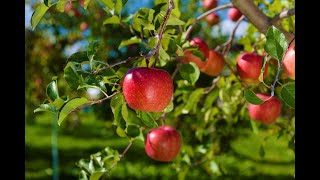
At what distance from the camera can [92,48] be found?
87 cm

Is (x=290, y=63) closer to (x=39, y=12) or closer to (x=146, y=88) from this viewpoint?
(x=146, y=88)

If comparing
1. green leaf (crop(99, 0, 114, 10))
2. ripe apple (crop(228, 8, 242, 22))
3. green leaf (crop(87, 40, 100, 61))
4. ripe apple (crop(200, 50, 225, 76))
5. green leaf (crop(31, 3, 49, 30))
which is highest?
green leaf (crop(31, 3, 49, 30))

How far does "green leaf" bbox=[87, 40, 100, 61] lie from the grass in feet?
6.25

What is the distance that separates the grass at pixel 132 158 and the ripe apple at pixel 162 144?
1401 millimetres

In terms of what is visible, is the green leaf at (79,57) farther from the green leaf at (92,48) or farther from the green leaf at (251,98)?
the green leaf at (251,98)

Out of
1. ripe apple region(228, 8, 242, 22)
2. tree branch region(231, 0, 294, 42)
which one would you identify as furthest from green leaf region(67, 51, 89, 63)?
ripe apple region(228, 8, 242, 22)

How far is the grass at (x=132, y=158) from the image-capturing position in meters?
3.63

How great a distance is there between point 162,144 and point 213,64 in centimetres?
26

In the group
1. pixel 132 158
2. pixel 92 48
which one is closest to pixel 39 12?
pixel 92 48

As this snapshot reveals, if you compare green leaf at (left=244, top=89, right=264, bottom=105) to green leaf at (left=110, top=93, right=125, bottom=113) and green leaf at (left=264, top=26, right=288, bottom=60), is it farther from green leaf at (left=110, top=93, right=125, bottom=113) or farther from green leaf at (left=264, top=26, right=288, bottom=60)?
green leaf at (left=110, top=93, right=125, bottom=113)

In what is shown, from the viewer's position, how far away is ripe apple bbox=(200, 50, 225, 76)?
4.56 ft

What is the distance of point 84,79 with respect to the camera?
0.83m

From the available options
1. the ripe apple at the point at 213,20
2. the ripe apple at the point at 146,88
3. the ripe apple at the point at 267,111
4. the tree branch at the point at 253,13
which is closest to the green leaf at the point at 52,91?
the ripe apple at the point at 146,88
